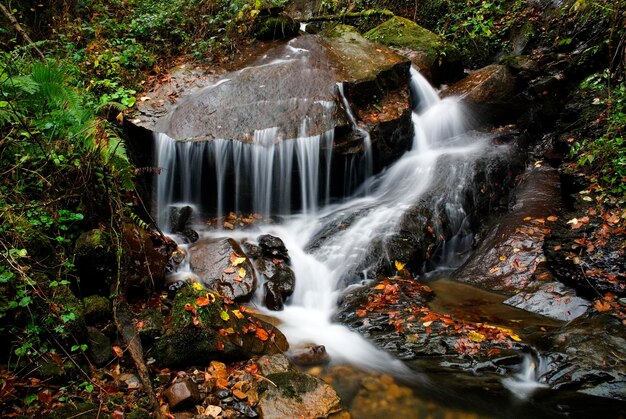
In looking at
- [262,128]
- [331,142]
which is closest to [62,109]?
[262,128]

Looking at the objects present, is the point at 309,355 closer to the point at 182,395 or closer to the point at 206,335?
the point at 206,335

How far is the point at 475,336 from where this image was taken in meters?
4.24

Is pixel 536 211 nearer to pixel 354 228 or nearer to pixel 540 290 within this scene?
pixel 540 290

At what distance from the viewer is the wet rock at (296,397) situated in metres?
3.23

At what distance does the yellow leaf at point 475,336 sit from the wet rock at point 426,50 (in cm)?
747

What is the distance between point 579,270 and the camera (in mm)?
5012

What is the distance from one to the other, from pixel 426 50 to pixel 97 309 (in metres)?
9.70

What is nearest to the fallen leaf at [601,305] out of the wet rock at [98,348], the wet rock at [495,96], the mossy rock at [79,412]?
the mossy rock at [79,412]

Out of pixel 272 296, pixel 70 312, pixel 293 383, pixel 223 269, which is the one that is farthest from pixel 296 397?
pixel 223 269

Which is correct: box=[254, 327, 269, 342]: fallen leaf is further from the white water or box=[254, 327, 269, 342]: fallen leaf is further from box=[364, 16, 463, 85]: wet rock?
box=[364, 16, 463, 85]: wet rock

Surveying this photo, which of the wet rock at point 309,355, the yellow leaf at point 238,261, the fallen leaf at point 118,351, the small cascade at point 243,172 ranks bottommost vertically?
the wet rock at point 309,355

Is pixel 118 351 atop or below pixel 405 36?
below

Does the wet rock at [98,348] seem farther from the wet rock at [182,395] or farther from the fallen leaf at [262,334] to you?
the fallen leaf at [262,334]

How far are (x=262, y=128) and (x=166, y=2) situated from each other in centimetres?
555
